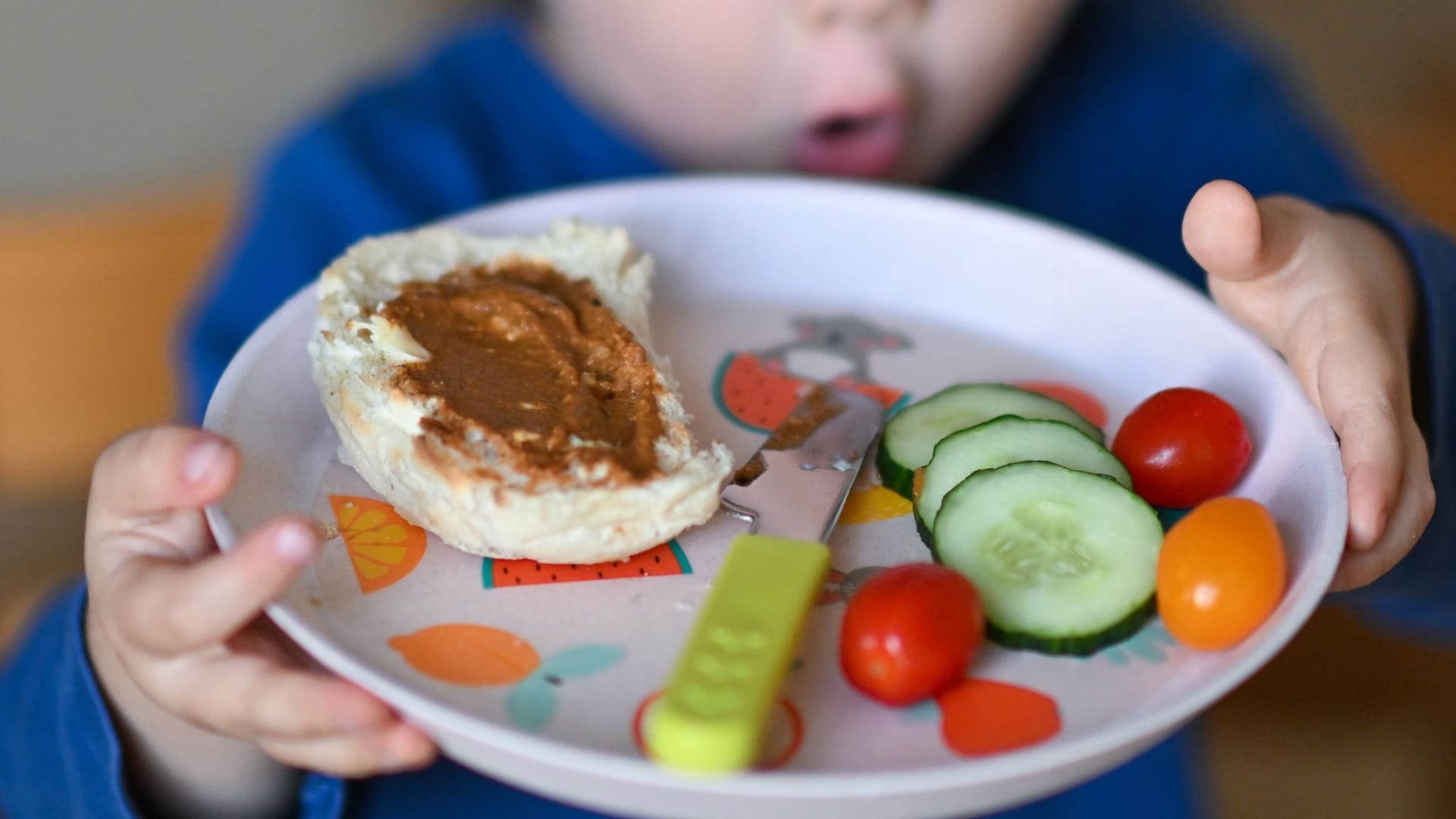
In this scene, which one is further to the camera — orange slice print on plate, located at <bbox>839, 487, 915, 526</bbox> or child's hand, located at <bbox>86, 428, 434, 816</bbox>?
orange slice print on plate, located at <bbox>839, 487, 915, 526</bbox>

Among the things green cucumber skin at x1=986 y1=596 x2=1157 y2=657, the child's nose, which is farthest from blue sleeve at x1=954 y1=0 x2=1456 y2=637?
green cucumber skin at x1=986 y1=596 x2=1157 y2=657

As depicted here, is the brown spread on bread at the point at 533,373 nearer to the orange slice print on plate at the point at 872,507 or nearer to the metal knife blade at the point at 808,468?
the metal knife blade at the point at 808,468

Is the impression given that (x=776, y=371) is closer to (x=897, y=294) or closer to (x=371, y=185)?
(x=897, y=294)

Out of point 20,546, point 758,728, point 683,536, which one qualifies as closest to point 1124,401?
point 683,536

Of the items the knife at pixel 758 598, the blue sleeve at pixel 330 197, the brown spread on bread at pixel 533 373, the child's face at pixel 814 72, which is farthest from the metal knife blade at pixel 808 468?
the blue sleeve at pixel 330 197

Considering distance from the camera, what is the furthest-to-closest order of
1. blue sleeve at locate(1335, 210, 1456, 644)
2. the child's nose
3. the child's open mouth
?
the child's open mouth, the child's nose, blue sleeve at locate(1335, 210, 1456, 644)

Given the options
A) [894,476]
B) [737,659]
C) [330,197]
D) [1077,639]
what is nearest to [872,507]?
[894,476]

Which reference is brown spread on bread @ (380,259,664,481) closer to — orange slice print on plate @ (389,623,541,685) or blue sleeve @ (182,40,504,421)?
orange slice print on plate @ (389,623,541,685)
